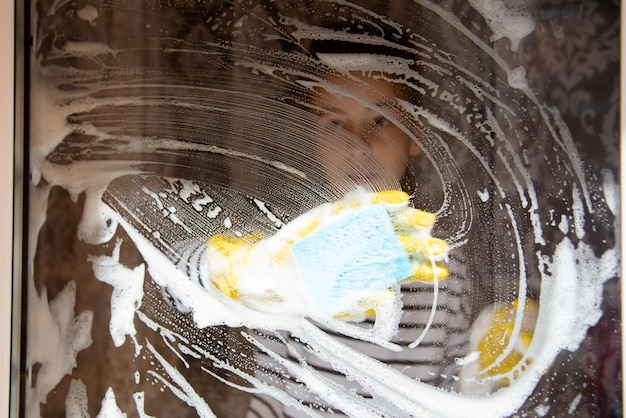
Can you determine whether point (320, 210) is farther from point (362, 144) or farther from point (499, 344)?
point (499, 344)

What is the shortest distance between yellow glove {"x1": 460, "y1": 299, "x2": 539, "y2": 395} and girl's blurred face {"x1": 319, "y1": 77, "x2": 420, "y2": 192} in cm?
24

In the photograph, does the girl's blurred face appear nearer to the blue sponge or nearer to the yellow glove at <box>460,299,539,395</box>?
the blue sponge

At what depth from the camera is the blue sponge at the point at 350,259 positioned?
676mm

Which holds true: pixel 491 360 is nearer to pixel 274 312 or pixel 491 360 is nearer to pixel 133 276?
pixel 274 312

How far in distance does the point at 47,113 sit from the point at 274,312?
483mm

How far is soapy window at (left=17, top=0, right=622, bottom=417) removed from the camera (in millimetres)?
649

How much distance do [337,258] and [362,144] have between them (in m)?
0.17

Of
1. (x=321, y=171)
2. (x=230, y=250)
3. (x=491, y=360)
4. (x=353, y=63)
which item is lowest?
(x=491, y=360)

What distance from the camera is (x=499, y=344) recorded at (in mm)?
655

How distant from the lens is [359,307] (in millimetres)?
680

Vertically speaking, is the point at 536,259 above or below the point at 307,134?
below

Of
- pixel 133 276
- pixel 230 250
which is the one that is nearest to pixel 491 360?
pixel 230 250

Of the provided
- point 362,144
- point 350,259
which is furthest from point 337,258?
point 362,144

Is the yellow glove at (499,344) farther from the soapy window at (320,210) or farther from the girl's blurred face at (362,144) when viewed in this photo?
the girl's blurred face at (362,144)
